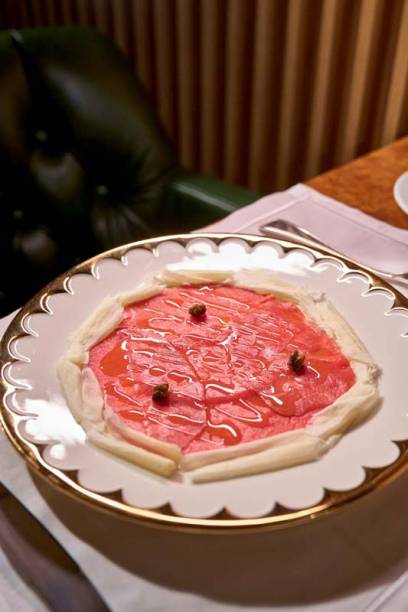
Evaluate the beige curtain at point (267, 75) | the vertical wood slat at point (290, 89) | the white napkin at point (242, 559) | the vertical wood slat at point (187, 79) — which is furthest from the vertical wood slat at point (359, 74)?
the white napkin at point (242, 559)

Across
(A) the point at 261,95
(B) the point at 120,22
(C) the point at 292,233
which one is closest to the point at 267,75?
(A) the point at 261,95

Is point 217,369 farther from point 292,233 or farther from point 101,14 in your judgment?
point 101,14

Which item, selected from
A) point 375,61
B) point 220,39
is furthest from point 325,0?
point 220,39

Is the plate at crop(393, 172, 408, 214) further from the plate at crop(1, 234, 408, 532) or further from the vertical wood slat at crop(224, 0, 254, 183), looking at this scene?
the vertical wood slat at crop(224, 0, 254, 183)

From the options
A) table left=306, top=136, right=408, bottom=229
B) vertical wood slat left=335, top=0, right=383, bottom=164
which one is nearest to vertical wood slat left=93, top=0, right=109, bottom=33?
vertical wood slat left=335, top=0, right=383, bottom=164

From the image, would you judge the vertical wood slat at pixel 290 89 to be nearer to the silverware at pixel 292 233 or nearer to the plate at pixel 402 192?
the plate at pixel 402 192

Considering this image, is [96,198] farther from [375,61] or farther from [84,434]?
[84,434]
